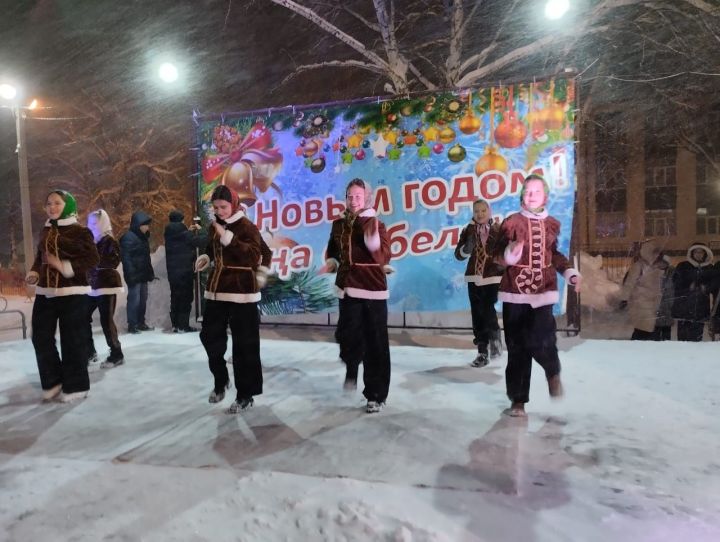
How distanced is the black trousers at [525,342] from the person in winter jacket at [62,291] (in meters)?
3.56

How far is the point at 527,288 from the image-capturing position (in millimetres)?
3951

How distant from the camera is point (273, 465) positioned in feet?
10.3

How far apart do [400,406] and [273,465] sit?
4.66 feet

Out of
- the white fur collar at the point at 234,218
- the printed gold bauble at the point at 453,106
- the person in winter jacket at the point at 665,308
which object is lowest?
the person in winter jacket at the point at 665,308

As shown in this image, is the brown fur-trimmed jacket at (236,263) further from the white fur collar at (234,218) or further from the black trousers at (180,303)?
the black trousers at (180,303)

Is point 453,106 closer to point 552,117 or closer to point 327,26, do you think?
point 552,117

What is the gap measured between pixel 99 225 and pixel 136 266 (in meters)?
2.53

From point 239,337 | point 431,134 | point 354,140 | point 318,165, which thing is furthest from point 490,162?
point 239,337

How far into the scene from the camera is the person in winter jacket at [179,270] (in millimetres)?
8266

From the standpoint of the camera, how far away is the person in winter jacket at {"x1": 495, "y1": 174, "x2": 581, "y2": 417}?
155 inches

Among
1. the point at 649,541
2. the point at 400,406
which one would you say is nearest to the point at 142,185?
the point at 400,406

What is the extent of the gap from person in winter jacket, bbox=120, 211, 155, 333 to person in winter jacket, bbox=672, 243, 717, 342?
7.92 meters

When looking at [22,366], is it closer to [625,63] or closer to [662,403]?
[662,403]

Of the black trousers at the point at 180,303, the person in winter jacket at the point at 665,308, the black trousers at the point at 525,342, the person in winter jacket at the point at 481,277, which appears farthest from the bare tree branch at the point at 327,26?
the black trousers at the point at 525,342
